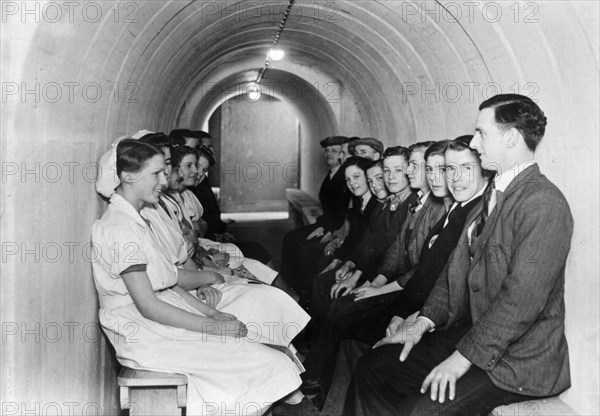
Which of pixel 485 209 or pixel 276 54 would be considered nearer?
pixel 485 209

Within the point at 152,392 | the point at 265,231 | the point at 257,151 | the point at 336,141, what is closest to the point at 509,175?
the point at 152,392

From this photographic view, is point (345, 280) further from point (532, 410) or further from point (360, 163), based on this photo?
point (532, 410)

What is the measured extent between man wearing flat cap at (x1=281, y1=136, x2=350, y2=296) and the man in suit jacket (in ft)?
14.9

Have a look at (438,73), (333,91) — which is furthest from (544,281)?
(333,91)

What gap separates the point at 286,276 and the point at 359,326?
3.98 meters

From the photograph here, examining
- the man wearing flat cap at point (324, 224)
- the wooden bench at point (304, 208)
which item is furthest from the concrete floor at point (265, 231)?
the man wearing flat cap at point (324, 224)

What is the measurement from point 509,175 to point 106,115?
2.66 meters

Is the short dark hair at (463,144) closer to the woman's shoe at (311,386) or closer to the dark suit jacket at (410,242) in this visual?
the dark suit jacket at (410,242)

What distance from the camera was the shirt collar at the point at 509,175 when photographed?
133 inches

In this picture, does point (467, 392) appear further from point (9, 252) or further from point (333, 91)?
point (333, 91)

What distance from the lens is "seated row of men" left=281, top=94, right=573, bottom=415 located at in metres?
3.19

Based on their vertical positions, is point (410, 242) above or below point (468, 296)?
above

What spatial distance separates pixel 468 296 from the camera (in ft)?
12.6

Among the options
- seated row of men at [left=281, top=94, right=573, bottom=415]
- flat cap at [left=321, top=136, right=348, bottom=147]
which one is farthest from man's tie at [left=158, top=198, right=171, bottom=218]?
flat cap at [left=321, top=136, right=348, bottom=147]
